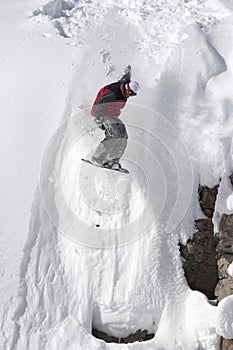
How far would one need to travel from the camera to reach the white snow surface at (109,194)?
28.1 ft

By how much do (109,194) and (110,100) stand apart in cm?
200

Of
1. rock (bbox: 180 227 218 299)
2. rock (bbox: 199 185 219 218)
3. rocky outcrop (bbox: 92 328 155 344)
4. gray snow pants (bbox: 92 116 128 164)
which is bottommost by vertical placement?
rocky outcrop (bbox: 92 328 155 344)

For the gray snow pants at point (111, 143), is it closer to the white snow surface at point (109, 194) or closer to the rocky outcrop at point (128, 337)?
the white snow surface at point (109, 194)

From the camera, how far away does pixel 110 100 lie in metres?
9.93

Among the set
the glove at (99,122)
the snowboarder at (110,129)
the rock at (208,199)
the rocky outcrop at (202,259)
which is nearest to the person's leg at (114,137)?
the snowboarder at (110,129)

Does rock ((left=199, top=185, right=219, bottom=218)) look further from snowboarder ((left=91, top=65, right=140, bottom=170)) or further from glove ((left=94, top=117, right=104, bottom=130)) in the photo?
glove ((left=94, top=117, right=104, bottom=130))

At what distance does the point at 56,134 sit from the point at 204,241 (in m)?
4.41

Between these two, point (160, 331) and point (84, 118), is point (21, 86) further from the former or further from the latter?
point (160, 331)

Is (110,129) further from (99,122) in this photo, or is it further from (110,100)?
(110,100)

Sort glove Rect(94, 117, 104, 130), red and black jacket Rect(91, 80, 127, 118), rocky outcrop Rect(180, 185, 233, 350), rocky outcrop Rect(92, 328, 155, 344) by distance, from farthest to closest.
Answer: glove Rect(94, 117, 104, 130) < red and black jacket Rect(91, 80, 127, 118) < rocky outcrop Rect(180, 185, 233, 350) < rocky outcrop Rect(92, 328, 155, 344)

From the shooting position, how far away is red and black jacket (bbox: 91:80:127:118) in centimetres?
986

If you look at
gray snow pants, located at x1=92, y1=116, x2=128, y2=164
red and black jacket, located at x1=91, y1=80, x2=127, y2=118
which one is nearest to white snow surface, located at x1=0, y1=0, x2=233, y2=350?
gray snow pants, located at x1=92, y1=116, x2=128, y2=164

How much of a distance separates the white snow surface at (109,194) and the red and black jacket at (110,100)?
3.16 feet

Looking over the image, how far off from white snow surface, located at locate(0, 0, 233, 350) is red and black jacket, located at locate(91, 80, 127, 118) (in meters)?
0.96
